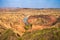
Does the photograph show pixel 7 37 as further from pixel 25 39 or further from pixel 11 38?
pixel 25 39

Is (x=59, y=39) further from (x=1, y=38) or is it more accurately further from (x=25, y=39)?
(x=1, y=38)

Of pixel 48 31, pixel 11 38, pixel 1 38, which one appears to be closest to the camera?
pixel 48 31

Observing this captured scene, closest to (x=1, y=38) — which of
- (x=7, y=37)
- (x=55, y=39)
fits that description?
(x=7, y=37)

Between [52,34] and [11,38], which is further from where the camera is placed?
[11,38]

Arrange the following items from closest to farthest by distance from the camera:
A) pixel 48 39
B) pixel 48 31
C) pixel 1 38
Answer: pixel 48 39 → pixel 48 31 → pixel 1 38

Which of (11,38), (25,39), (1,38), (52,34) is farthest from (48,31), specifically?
(1,38)

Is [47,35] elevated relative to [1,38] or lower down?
elevated

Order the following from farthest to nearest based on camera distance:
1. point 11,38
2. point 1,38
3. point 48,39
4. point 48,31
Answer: point 1,38
point 11,38
point 48,31
point 48,39

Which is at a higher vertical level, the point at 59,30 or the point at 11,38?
the point at 59,30

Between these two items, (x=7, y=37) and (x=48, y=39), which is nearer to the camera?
(x=48, y=39)
